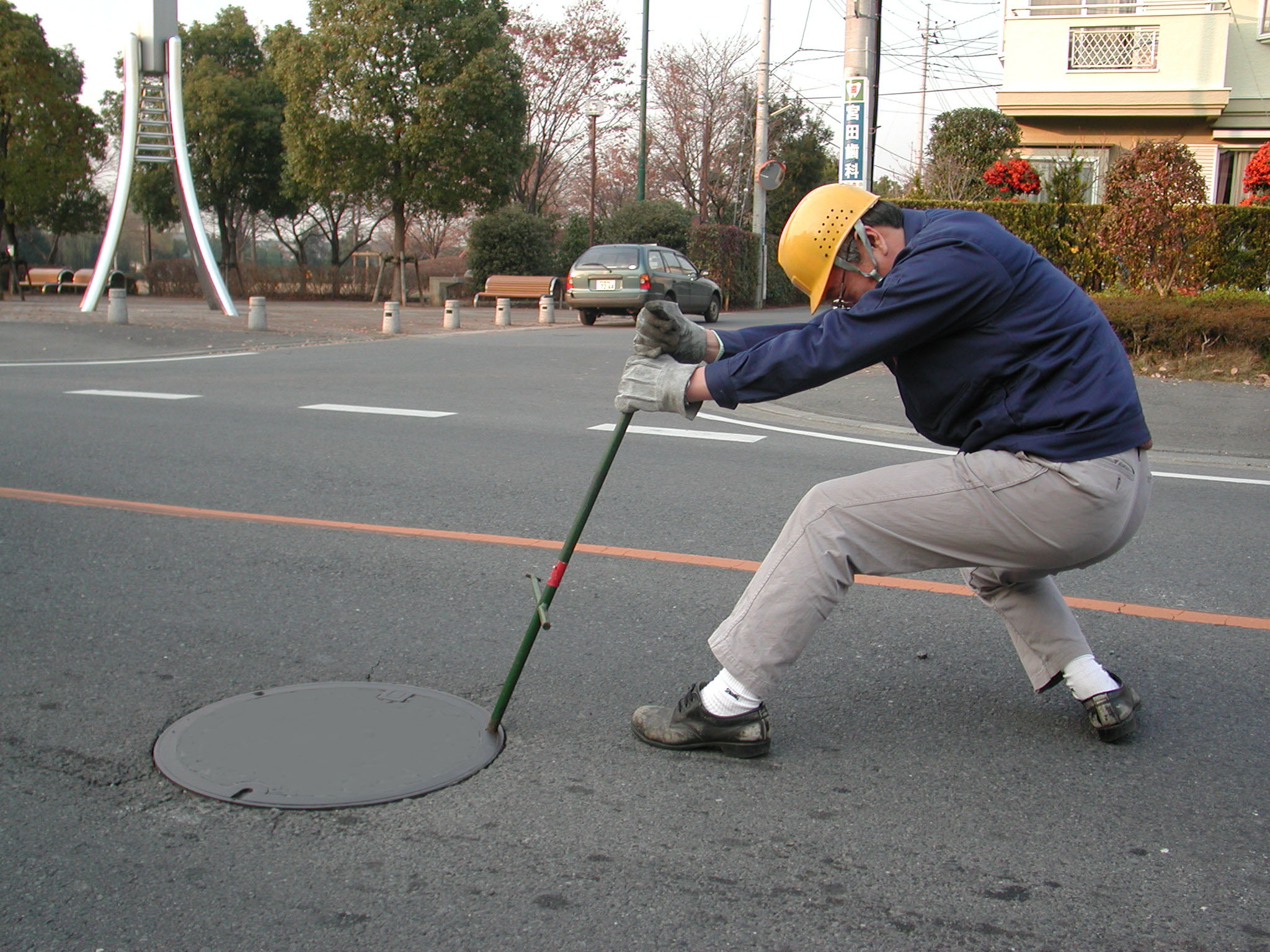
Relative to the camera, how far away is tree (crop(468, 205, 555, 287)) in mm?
32438

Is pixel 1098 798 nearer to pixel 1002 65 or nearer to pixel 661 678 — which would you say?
pixel 661 678

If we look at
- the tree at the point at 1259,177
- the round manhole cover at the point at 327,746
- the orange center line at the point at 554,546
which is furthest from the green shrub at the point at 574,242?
the round manhole cover at the point at 327,746

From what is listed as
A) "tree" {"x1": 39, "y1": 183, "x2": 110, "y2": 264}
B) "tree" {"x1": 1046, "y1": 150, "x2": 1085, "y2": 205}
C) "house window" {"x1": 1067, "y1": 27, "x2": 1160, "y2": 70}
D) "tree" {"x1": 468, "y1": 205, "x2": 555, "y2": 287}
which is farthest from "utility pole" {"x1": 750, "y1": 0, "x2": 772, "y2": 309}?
"tree" {"x1": 39, "y1": 183, "x2": 110, "y2": 264}

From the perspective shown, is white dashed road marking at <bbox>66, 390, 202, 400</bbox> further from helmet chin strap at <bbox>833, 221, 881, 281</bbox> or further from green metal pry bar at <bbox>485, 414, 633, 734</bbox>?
helmet chin strap at <bbox>833, 221, 881, 281</bbox>

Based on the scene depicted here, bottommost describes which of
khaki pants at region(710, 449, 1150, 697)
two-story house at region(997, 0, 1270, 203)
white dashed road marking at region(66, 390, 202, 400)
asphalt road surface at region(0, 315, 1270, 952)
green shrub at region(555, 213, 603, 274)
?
asphalt road surface at region(0, 315, 1270, 952)

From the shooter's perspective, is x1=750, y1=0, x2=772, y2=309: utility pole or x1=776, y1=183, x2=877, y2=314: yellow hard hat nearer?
x1=776, y1=183, x2=877, y2=314: yellow hard hat

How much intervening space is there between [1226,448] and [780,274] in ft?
84.2

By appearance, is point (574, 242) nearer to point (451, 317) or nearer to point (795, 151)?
point (451, 317)

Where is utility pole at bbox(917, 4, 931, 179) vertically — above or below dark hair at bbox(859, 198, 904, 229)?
above

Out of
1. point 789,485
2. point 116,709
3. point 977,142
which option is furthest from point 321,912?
point 977,142

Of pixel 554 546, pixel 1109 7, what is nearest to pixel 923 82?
pixel 1109 7

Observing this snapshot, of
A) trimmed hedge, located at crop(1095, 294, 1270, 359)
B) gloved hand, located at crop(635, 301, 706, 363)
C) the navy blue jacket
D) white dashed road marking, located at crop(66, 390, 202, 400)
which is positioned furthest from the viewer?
trimmed hedge, located at crop(1095, 294, 1270, 359)

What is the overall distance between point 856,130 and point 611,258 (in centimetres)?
959

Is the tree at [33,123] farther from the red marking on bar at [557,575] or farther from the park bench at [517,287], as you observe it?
the red marking on bar at [557,575]
